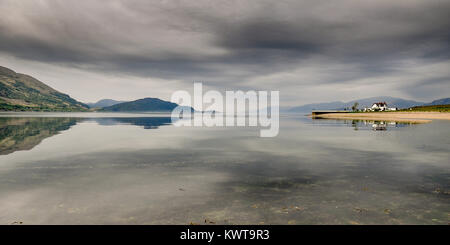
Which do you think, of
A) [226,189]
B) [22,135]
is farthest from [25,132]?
[226,189]

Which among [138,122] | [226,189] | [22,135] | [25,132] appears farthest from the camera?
[138,122]

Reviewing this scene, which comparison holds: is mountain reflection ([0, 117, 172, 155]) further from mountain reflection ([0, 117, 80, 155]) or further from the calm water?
the calm water

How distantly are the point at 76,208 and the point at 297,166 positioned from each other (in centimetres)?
1413

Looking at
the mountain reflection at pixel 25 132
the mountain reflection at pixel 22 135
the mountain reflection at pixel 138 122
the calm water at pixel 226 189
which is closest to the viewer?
the calm water at pixel 226 189

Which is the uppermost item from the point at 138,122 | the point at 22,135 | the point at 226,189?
the point at 138,122

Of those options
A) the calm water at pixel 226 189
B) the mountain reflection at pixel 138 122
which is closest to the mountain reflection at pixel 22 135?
the calm water at pixel 226 189

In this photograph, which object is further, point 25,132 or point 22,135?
point 25,132

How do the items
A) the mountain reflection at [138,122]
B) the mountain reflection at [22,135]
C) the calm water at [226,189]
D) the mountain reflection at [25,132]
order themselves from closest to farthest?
the calm water at [226,189] → the mountain reflection at [22,135] → the mountain reflection at [25,132] → the mountain reflection at [138,122]

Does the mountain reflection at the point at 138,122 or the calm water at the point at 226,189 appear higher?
the mountain reflection at the point at 138,122

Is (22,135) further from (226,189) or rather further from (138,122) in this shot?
(138,122)

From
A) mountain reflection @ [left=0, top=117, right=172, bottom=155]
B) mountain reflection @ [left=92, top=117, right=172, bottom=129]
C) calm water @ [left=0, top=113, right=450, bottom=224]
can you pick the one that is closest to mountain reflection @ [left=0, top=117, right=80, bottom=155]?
mountain reflection @ [left=0, top=117, right=172, bottom=155]

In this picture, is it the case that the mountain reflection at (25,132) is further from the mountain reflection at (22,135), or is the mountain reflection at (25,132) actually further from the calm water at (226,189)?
the calm water at (226,189)

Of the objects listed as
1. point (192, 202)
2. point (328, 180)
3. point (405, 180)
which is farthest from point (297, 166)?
point (192, 202)

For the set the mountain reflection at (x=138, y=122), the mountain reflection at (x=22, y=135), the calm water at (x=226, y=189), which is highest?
the mountain reflection at (x=138, y=122)
